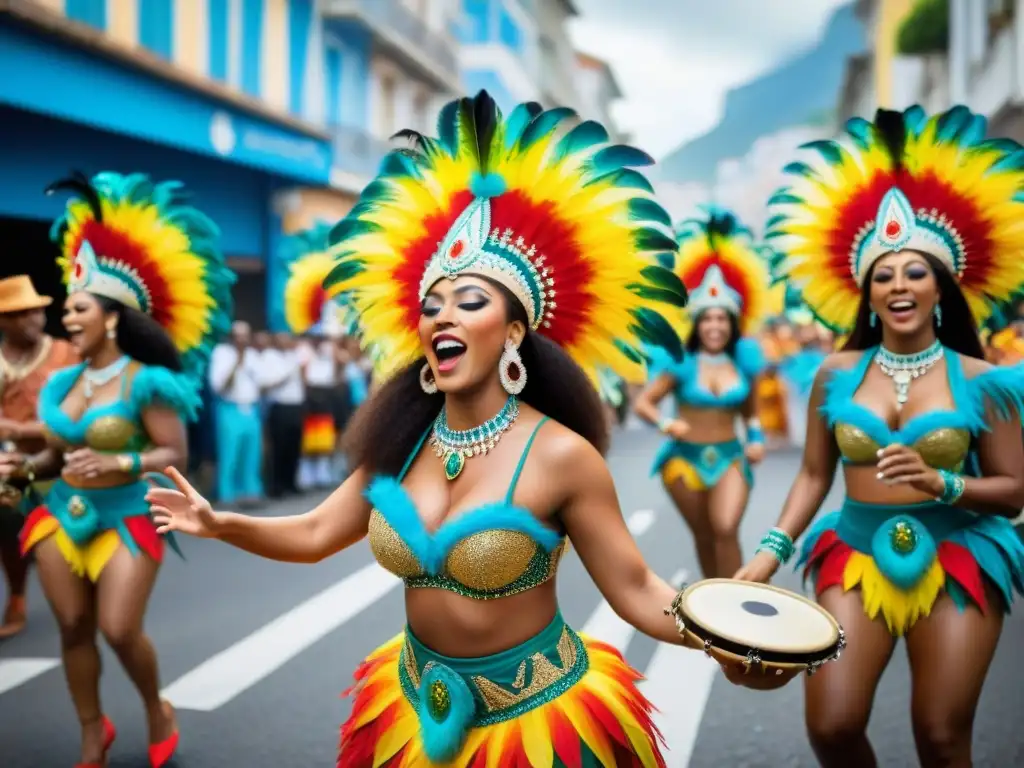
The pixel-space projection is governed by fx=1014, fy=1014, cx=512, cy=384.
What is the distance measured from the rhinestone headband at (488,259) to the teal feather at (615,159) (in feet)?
0.89

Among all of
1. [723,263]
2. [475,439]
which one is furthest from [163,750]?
[723,263]

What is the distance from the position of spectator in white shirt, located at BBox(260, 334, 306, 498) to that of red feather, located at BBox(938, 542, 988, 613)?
357 inches

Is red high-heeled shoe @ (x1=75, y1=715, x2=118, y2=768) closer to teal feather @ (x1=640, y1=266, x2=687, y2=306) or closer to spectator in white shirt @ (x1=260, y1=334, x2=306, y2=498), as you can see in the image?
teal feather @ (x1=640, y1=266, x2=687, y2=306)

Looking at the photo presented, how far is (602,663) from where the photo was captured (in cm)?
271

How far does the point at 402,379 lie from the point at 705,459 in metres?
3.79

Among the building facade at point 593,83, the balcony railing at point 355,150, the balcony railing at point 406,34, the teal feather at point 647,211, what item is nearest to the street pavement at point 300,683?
the teal feather at point 647,211

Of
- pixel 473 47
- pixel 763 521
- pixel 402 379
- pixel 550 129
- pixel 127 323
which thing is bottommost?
pixel 763 521

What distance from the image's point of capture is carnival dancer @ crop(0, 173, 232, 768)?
416 cm

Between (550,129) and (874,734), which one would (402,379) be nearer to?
(550,129)

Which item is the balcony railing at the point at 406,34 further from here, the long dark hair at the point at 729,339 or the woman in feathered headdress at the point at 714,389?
the long dark hair at the point at 729,339

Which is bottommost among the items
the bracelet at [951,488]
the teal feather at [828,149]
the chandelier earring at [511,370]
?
the bracelet at [951,488]

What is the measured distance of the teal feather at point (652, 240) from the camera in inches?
104

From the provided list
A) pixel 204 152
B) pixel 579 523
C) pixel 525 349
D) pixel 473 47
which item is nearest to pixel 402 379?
pixel 525 349

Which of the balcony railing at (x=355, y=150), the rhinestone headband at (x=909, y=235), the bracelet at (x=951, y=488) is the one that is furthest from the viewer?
the balcony railing at (x=355, y=150)
